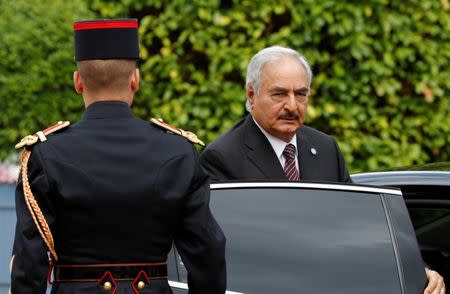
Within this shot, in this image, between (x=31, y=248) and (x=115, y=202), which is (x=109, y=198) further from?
(x=31, y=248)

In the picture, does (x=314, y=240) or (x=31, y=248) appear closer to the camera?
(x=31, y=248)

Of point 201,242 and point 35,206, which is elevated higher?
point 35,206

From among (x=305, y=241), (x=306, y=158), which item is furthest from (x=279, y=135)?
(x=305, y=241)

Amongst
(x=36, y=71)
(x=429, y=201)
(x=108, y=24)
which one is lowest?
(x=36, y=71)

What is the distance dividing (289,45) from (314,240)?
12.7 feet

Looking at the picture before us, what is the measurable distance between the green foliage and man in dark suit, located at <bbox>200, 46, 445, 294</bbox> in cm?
307

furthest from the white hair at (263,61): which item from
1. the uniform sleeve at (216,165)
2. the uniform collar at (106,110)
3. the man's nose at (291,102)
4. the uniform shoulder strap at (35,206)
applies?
the uniform shoulder strap at (35,206)

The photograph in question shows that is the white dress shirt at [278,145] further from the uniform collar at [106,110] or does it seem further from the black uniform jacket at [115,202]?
the uniform collar at [106,110]

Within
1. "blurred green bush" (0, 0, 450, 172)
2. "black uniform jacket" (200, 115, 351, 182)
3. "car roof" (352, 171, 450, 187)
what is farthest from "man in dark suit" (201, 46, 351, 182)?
"blurred green bush" (0, 0, 450, 172)

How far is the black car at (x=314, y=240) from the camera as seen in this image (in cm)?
393

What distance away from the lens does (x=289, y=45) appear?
7.75m

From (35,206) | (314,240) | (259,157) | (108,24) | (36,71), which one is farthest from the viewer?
(36,71)

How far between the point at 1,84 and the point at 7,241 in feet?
3.24

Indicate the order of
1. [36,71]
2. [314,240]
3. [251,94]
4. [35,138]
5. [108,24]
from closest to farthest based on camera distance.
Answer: [35,138], [108,24], [314,240], [251,94], [36,71]
